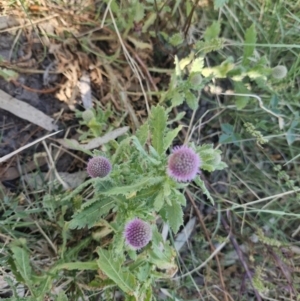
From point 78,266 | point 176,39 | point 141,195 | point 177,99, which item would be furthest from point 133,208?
point 176,39

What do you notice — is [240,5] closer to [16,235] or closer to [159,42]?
[159,42]

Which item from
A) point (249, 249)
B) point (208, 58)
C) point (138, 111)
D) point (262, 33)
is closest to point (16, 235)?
point (138, 111)

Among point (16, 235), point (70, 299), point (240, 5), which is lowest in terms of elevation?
point (70, 299)

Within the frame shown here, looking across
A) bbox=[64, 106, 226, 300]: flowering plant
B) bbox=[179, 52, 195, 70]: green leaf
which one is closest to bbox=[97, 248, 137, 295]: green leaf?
bbox=[64, 106, 226, 300]: flowering plant

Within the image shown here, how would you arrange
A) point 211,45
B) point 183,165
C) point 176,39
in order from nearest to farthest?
point 183,165 < point 211,45 < point 176,39

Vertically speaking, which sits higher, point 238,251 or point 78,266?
point 78,266

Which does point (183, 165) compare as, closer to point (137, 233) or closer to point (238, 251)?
point (137, 233)

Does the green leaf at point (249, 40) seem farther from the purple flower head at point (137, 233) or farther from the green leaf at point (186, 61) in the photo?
the purple flower head at point (137, 233)

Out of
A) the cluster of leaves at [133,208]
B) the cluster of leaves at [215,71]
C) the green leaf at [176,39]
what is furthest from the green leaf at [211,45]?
the cluster of leaves at [133,208]
